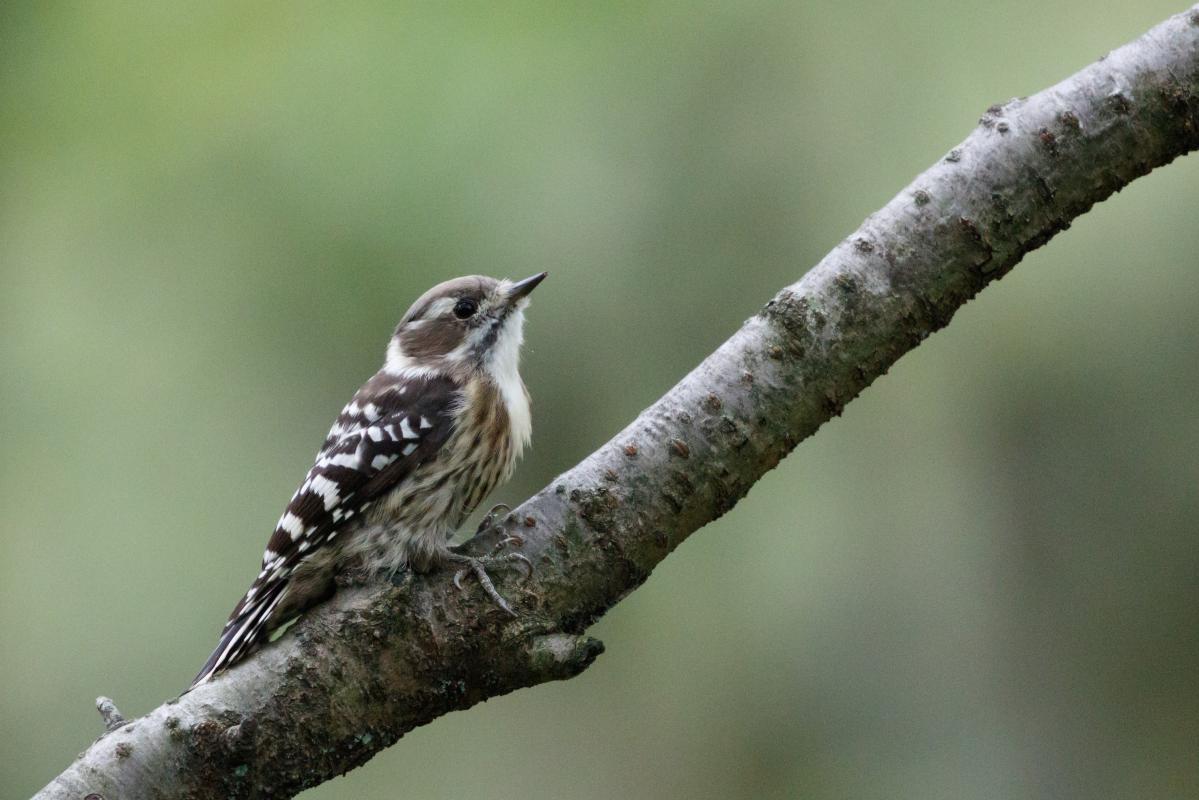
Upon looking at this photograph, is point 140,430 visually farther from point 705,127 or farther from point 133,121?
point 705,127

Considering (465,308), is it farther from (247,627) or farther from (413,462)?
(247,627)

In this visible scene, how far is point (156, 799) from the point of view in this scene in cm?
174

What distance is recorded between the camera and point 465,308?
3004 mm

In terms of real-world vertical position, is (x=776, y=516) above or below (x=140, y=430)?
below

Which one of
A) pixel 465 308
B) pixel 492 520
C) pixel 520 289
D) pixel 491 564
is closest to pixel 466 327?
pixel 465 308

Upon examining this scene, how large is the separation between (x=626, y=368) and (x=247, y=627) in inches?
79.4

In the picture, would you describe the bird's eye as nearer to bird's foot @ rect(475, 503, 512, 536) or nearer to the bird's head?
the bird's head

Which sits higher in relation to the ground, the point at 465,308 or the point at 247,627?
the point at 465,308

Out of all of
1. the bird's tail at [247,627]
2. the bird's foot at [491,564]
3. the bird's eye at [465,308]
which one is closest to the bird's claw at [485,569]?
the bird's foot at [491,564]

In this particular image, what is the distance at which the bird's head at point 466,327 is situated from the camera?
292 cm

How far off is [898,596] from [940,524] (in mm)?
288

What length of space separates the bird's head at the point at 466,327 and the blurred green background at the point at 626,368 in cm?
64

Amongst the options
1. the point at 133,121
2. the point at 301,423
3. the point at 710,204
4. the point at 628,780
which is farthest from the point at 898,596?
the point at 133,121

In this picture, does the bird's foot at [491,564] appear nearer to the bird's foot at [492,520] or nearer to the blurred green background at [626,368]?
the bird's foot at [492,520]
